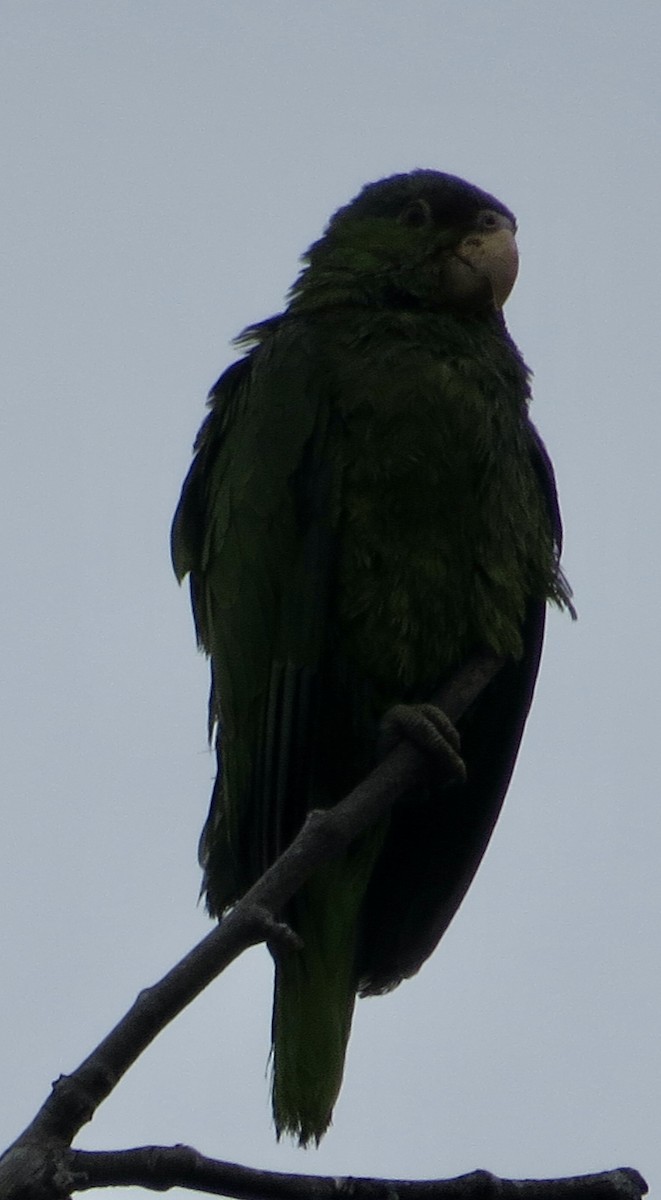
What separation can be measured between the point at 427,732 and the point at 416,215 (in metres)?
1.85

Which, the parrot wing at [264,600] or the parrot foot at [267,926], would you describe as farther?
the parrot wing at [264,600]

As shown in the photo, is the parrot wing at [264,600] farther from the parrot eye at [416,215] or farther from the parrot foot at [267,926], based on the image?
the parrot foot at [267,926]

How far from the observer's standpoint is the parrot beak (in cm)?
423

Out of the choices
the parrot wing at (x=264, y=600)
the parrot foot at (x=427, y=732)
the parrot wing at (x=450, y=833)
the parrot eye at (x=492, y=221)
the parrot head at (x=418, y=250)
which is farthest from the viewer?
the parrot eye at (x=492, y=221)

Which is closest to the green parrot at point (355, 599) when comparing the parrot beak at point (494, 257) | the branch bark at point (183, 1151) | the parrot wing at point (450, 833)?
the parrot wing at point (450, 833)

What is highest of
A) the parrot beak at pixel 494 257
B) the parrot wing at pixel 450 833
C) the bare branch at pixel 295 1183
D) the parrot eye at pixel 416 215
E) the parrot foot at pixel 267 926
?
the parrot eye at pixel 416 215

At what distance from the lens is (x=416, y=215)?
Answer: 4.48 m

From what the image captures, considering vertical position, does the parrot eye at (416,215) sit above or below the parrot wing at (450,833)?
above

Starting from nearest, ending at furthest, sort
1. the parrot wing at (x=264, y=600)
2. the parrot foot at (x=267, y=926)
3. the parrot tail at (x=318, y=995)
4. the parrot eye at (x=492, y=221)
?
the parrot foot at (x=267, y=926) < the parrot tail at (x=318, y=995) < the parrot wing at (x=264, y=600) < the parrot eye at (x=492, y=221)

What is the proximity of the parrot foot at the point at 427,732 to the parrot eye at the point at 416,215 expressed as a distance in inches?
67.1

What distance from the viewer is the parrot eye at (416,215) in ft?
14.6

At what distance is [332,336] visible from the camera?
3.97 meters

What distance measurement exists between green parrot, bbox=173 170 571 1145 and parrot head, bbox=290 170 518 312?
73 millimetres

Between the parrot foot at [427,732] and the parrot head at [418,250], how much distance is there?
1.32m
